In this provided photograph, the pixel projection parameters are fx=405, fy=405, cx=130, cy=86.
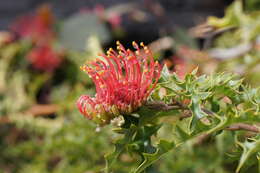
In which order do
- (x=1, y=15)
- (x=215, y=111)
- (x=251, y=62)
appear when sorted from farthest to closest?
(x=1, y=15), (x=251, y=62), (x=215, y=111)

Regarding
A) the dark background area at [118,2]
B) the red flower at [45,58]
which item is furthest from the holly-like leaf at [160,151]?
the dark background area at [118,2]

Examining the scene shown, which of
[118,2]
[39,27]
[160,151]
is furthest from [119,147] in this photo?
[118,2]

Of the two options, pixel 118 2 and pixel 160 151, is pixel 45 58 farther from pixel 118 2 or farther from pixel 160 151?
pixel 160 151

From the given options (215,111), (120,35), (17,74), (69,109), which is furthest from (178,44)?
(215,111)

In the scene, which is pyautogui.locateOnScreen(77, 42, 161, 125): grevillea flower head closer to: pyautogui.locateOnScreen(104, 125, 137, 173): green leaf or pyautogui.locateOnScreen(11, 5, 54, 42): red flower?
pyautogui.locateOnScreen(104, 125, 137, 173): green leaf

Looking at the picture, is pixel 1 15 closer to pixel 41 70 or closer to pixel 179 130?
pixel 41 70

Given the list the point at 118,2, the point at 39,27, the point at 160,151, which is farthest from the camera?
the point at 118,2

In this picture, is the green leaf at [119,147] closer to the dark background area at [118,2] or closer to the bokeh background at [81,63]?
the bokeh background at [81,63]
